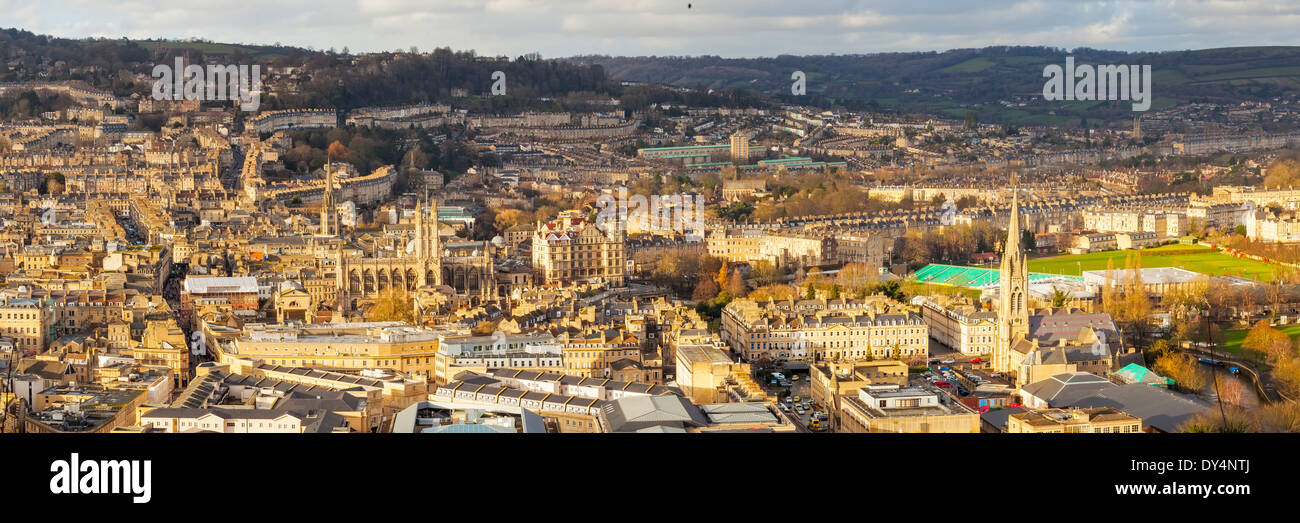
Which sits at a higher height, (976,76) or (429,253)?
(976,76)

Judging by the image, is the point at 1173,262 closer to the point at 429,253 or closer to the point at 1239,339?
the point at 1239,339

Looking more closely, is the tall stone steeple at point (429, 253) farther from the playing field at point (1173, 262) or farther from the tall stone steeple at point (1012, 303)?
the playing field at point (1173, 262)

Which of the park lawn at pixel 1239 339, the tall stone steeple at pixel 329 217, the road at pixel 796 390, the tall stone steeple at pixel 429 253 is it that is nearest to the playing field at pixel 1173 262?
the park lawn at pixel 1239 339

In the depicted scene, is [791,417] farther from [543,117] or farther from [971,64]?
[971,64]

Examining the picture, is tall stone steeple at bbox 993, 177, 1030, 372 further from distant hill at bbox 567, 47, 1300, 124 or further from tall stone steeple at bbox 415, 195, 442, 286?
distant hill at bbox 567, 47, 1300, 124

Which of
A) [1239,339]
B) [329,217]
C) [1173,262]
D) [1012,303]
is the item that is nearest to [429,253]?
[329,217]
